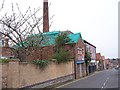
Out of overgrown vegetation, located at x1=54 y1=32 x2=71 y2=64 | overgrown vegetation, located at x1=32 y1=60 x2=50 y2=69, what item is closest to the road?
overgrown vegetation, located at x1=54 y1=32 x2=71 y2=64

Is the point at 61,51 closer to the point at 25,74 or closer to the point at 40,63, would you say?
the point at 40,63

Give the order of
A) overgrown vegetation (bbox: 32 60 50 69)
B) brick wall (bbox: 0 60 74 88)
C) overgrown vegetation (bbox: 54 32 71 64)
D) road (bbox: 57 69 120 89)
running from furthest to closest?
1. overgrown vegetation (bbox: 54 32 71 64)
2. road (bbox: 57 69 120 89)
3. overgrown vegetation (bbox: 32 60 50 69)
4. brick wall (bbox: 0 60 74 88)

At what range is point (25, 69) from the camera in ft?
71.9

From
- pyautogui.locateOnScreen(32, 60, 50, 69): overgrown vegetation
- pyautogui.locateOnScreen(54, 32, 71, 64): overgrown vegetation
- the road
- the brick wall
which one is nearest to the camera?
the brick wall

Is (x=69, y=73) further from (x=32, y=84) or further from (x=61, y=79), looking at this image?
(x=32, y=84)

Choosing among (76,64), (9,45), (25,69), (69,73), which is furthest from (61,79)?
(76,64)

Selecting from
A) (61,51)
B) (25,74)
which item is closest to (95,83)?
(61,51)

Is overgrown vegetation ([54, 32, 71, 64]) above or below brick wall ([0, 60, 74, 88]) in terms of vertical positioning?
above

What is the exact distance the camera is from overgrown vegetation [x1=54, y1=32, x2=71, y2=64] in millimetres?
35900

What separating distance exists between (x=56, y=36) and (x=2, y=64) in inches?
1043

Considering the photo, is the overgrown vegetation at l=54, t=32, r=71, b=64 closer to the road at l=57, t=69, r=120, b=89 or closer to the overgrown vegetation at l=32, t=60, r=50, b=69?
the road at l=57, t=69, r=120, b=89

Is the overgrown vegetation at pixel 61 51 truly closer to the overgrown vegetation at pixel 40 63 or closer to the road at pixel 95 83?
the road at pixel 95 83

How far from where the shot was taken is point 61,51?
37438 millimetres

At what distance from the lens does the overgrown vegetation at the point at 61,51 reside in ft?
118
